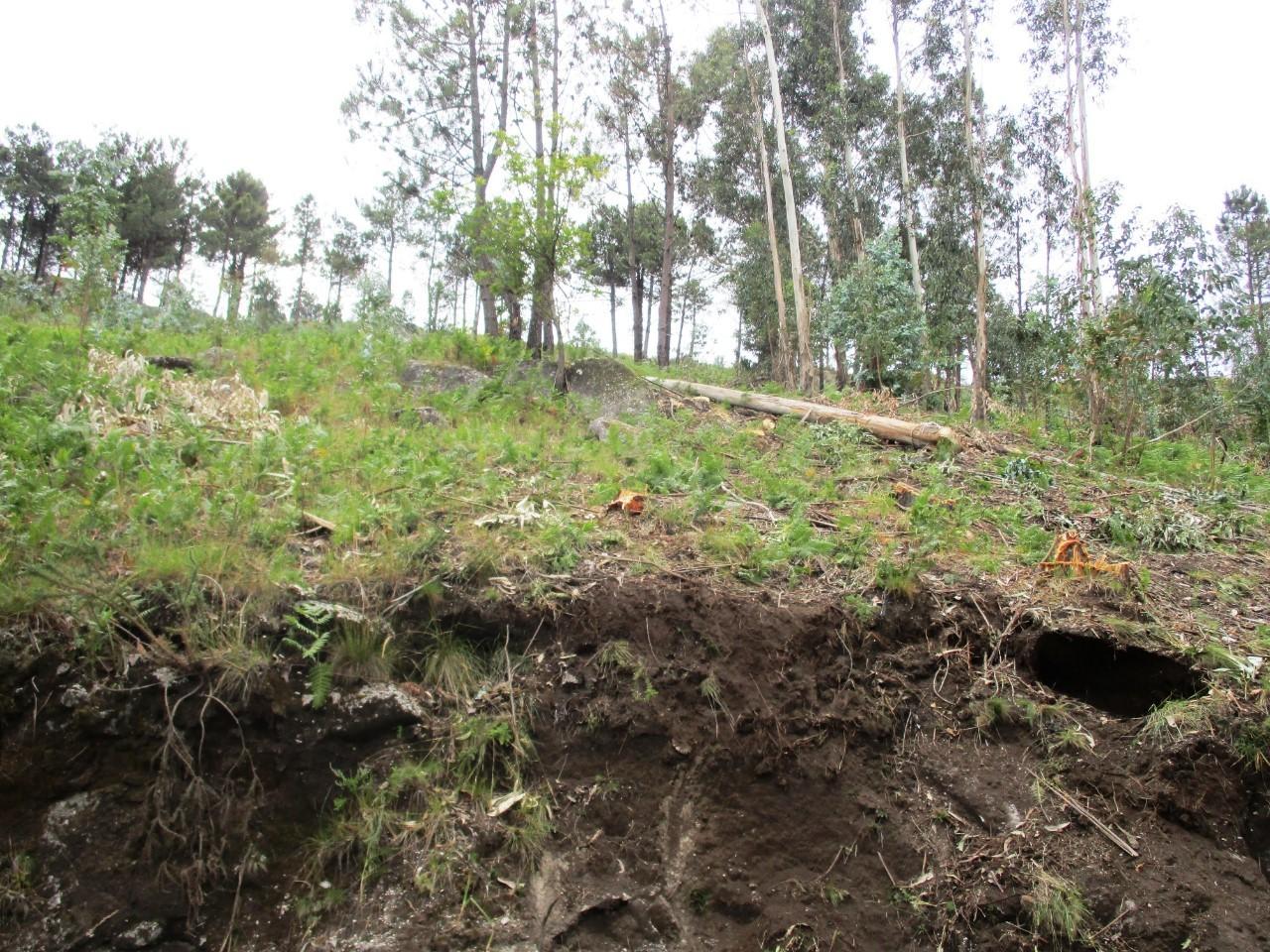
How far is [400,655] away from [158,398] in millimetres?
3642

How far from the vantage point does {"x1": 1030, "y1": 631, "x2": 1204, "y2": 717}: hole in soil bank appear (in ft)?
12.5

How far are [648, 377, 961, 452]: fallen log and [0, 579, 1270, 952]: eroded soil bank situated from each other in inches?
139

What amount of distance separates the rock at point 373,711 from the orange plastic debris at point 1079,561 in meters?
3.75

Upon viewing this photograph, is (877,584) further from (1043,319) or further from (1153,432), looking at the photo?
(1153,432)

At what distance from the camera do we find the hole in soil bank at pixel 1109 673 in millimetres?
3818

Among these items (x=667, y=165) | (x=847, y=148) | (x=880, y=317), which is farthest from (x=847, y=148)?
(x=880, y=317)

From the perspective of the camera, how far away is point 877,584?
4207 mm

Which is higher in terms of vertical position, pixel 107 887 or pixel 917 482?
pixel 917 482

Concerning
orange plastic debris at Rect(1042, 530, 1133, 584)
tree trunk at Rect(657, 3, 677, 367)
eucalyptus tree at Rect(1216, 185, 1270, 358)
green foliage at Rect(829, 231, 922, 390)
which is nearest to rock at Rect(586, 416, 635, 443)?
orange plastic debris at Rect(1042, 530, 1133, 584)

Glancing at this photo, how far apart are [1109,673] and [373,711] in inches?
148

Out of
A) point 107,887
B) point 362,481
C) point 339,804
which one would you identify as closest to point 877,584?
point 339,804

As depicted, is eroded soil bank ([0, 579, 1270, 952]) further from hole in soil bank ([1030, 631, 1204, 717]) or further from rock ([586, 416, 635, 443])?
rock ([586, 416, 635, 443])

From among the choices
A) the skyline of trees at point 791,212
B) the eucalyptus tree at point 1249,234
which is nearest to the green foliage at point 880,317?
the skyline of trees at point 791,212

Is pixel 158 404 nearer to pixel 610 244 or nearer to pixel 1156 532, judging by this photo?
pixel 1156 532
